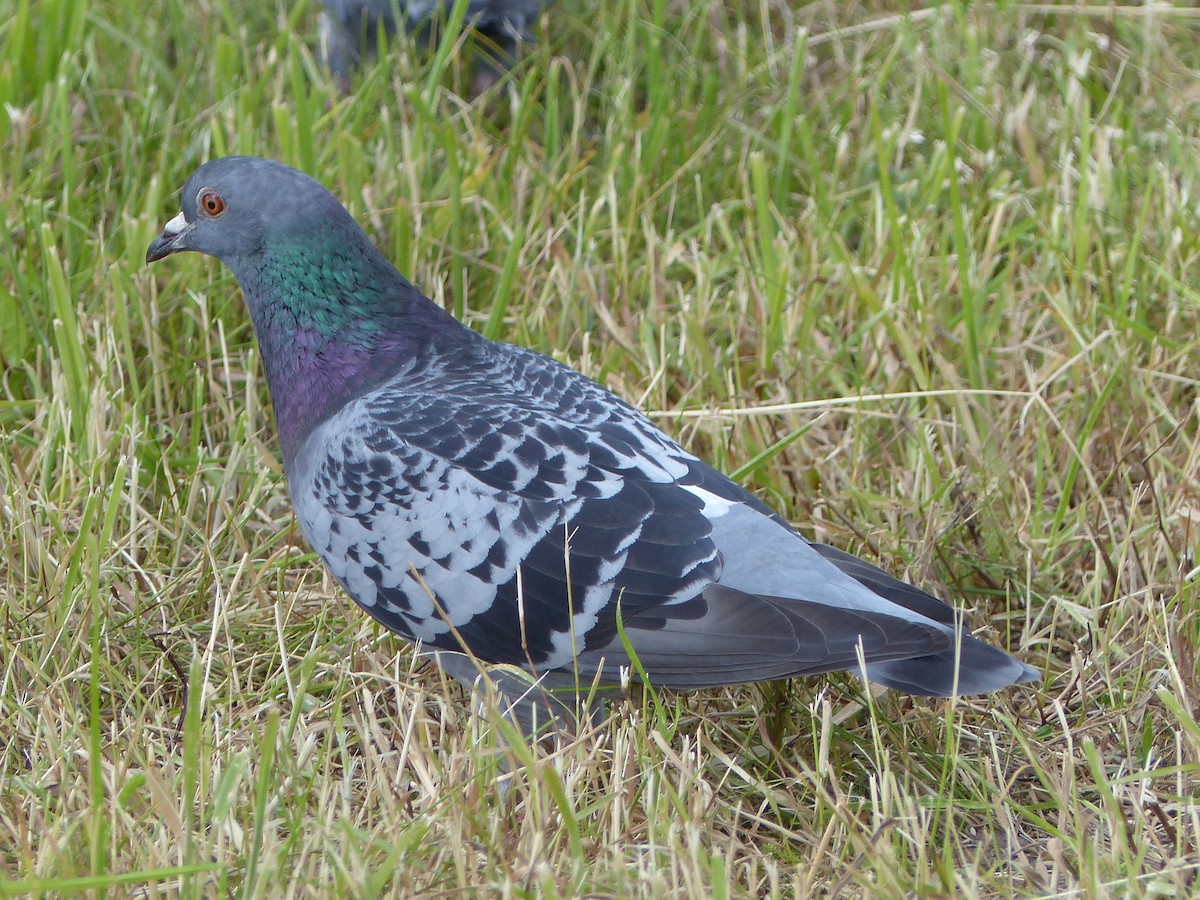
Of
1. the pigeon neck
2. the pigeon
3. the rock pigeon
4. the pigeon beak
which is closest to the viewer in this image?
the rock pigeon

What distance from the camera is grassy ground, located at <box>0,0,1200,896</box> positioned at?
2396 millimetres

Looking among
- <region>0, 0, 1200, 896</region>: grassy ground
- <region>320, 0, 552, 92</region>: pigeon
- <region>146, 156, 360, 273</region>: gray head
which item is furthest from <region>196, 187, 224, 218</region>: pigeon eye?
<region>320, 0, 552, 92</region>: pigeon

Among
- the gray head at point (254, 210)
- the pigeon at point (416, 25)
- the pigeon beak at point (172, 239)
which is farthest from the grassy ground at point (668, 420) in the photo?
the gray head at point (254, 210)

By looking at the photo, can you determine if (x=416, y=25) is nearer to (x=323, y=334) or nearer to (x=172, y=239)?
(x=172, y=239)

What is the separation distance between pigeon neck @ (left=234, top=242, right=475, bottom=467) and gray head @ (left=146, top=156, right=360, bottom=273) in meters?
0.04

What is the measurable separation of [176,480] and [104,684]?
A: 71 centimetres

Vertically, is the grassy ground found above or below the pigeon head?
below

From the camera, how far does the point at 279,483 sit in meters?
3.51

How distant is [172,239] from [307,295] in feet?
1.40

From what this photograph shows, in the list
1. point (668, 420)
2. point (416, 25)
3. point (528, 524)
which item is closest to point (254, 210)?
point (528, 524)

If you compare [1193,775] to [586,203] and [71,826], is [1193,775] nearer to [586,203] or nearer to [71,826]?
[71,826]

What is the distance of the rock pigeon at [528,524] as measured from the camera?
101 inches

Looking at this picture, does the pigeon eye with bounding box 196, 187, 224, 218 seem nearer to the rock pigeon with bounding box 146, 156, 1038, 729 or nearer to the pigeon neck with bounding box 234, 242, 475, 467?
the rock pigeon with bounding box 146, 156, 1038, 729

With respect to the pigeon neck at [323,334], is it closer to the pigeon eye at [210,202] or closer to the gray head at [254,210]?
the gray head at [254,210]
